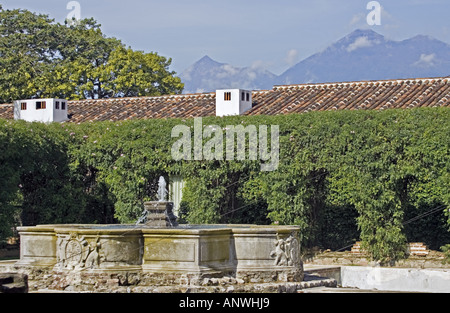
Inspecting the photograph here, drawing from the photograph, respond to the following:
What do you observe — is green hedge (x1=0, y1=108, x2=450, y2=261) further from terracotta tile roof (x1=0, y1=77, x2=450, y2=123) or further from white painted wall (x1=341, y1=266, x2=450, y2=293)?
terracotta tile roof (x1=0, y1=77, x2=450, y2=123)

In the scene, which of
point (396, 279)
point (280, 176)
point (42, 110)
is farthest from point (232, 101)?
point (396, 279)

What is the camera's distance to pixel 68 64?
46.9m

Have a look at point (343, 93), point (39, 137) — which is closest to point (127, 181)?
point (39, 137)

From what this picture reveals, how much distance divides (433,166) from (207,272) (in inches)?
405

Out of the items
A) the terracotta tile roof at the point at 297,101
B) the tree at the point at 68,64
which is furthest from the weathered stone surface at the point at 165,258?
the tree at the point at 68,64

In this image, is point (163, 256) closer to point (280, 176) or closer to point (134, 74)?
point (280, 176)

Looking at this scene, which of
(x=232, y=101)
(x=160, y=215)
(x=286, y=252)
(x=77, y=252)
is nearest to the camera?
(x=77, y=252)

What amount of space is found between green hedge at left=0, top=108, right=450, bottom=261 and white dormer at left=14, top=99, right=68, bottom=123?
4478 mm

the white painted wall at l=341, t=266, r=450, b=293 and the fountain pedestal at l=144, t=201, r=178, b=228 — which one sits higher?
the fountain pedestal at l=144, t=201, r=178, b=228

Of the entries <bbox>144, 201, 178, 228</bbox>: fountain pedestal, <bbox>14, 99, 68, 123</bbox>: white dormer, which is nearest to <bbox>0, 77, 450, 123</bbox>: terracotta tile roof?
<bbox>14, 99, 68, 123</bbox>: white dormer

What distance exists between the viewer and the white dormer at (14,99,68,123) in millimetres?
35000

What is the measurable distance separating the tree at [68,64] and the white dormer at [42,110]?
7.68 meters

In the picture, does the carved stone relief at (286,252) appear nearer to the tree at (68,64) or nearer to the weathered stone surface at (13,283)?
the weathered stone surface at (13,283)

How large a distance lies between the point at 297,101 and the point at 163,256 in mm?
15723
